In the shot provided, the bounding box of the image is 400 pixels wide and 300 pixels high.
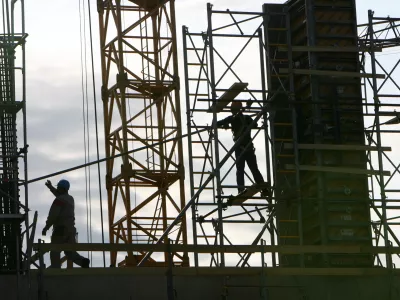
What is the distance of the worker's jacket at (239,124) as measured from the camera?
1319 inches

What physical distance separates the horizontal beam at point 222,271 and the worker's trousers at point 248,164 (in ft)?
16.3

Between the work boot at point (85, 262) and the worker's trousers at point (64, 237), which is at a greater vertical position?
the worker's trousers at point (64, 237)

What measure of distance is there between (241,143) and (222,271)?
241 inches

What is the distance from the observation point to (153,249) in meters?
27.4

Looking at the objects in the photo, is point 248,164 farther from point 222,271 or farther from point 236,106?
point 222,271

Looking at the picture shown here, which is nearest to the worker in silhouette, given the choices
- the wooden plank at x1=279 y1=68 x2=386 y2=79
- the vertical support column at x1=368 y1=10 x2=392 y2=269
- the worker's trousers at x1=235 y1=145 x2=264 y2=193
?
the worker's trousers at x1=235 y1=145 x2=264 y2=193

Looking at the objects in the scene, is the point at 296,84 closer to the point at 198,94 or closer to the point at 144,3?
the point at 198,94

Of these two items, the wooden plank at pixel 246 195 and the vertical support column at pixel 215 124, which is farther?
the wooden plank at pixel 246 195

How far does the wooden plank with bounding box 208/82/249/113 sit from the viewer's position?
33344 mm

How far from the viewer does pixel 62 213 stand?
98.5 feet

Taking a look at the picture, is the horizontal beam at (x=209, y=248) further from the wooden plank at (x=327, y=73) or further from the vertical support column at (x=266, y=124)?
the wooden plank at (x=327, y=73)

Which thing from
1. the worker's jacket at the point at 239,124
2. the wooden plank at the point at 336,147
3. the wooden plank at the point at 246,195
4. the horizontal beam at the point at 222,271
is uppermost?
the worker's jacket at the point at 239,124

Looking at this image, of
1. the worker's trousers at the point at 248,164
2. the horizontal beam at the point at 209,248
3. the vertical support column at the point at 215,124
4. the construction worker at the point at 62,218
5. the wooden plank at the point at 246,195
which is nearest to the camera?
the horizontal beam at the point at 209,248

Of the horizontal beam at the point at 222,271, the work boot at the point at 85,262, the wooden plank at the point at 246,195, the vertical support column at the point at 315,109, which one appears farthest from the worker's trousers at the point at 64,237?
the vertical support column at the point at 315,109
